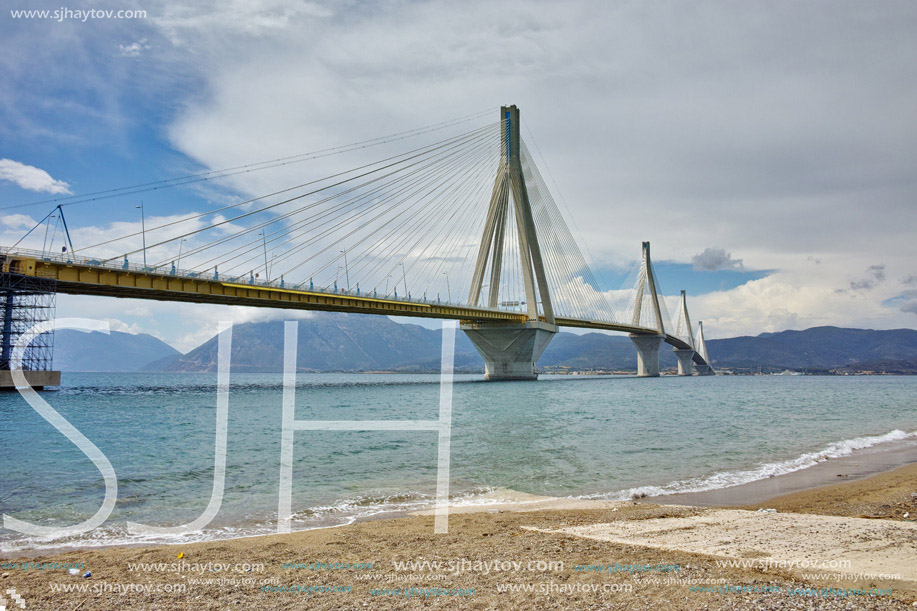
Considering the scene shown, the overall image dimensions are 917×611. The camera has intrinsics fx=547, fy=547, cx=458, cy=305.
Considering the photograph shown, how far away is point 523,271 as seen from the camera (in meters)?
58.7

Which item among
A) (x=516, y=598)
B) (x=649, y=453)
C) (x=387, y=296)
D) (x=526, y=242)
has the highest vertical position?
(x=526, y=242)

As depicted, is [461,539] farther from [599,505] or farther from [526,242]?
[526,242]

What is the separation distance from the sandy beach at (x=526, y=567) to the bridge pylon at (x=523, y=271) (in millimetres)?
46490

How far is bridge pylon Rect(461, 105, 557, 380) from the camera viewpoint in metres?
54.9

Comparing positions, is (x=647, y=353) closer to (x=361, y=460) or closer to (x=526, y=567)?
(x=361, y=460)

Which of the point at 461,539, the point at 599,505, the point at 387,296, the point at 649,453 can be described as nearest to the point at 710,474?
the point at 649,453

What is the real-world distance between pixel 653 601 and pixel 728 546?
7.71 feet

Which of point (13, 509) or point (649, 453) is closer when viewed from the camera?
point (13, 509)

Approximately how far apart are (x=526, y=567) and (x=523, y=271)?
5383 centimetres

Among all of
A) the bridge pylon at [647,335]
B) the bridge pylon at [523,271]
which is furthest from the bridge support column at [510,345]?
the bridge pylon at [647,335]

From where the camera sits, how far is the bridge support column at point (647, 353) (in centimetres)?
10100

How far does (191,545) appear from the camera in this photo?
7109mm

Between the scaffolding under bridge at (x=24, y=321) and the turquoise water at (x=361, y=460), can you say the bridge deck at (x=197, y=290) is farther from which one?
the turquoise water at (x=361, y=460)

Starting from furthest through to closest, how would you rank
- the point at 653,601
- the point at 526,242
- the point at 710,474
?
1. the point at 526,242
2. the point at 710,474
3. the point at 653,601
